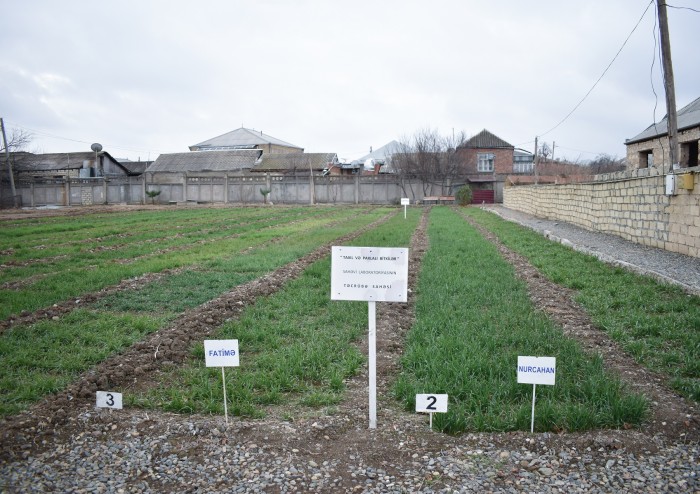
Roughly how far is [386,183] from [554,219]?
2517 centimetres

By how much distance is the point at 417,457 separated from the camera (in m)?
3.83

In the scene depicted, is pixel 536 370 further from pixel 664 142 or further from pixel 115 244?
pixel 664 142

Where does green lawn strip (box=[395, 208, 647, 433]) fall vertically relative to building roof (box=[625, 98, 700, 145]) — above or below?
below

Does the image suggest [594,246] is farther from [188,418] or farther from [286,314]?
[188,418]

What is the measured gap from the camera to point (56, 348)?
608 centimetres

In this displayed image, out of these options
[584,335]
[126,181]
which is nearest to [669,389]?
[584,335]

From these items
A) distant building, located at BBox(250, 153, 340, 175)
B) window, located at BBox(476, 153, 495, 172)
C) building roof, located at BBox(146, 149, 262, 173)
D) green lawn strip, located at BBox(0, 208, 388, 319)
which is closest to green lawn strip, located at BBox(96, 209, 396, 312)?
green lawn strip, located at BBox(0, 208, 388, 319)

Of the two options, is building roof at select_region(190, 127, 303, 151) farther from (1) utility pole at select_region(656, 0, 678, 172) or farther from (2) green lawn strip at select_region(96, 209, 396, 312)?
(1) utility pole at select_region(656, 0, 678, 172)

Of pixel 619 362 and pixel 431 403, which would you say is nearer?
→ pixel 431 403

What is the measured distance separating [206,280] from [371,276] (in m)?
6.53

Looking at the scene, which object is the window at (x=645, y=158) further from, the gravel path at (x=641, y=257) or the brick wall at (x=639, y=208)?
the gravel path at (x=641, y=257)

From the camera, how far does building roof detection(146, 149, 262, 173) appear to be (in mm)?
61706

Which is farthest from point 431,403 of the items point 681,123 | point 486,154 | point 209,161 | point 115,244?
point 209,161

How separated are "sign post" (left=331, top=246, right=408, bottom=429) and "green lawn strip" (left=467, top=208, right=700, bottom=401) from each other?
2656 mm
